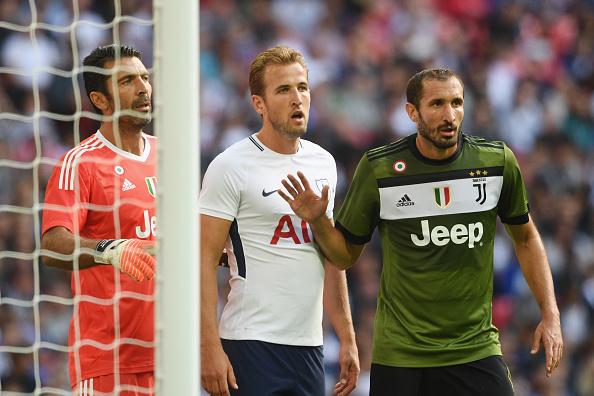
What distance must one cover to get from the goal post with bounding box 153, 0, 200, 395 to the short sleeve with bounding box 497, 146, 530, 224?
187cm

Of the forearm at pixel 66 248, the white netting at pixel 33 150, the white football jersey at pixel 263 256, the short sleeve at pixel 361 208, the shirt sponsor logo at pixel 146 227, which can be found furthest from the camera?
the white netting at pixel 33 150

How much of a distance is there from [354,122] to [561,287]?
261cm

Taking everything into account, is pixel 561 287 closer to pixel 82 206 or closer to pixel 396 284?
pixel 396 284

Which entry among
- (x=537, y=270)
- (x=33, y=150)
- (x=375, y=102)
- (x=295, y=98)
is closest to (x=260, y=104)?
(x=295, y=98)

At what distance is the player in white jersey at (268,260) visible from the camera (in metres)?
5.47

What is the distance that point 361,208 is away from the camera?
561cm

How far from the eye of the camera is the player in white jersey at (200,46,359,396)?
A: 5.47 metres

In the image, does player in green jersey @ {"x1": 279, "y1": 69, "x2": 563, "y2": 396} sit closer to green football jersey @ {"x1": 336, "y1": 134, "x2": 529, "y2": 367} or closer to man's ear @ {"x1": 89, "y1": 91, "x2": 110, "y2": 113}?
green football jersey @ {"x1": 336, "y1": 134, "x2": 529, "y2": 367}

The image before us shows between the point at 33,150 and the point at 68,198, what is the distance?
188 inches

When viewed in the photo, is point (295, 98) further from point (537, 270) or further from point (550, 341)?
point (550, 341)

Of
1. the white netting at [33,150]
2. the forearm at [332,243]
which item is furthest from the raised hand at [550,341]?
the white netting at [33,150]

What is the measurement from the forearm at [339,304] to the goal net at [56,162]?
1060 millimetres

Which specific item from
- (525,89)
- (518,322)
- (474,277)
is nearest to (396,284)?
(474,277)

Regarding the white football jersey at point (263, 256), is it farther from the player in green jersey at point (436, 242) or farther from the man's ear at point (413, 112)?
the man's ear at point (413, 112)
